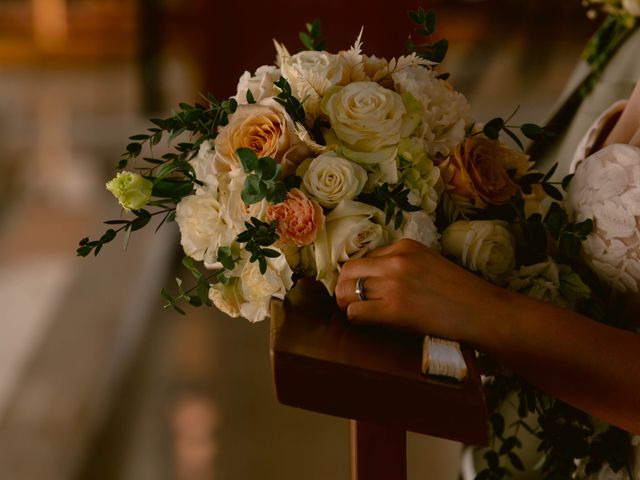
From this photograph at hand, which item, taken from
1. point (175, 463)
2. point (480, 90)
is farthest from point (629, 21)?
point (480, 90)

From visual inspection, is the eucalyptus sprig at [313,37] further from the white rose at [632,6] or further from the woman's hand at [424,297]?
the white rose at [632,6]

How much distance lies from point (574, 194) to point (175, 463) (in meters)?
1.81

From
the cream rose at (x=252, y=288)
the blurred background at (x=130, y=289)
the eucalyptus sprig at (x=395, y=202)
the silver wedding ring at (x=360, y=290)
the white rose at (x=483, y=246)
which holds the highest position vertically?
the eucalyptus sprig at (x=395, y=202)

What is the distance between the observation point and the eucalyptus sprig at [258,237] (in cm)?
99

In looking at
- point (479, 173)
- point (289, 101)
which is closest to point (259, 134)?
point (289, 101)

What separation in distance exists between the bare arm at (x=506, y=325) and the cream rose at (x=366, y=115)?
14 cm

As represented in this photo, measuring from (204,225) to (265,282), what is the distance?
105mm

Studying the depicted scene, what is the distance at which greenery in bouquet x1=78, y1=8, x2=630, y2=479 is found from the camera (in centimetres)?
102

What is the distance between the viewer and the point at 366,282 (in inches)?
38.5

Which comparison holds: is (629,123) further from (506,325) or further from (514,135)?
(506,325)

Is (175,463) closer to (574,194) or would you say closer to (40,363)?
(40,363)

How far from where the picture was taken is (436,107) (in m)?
1.08

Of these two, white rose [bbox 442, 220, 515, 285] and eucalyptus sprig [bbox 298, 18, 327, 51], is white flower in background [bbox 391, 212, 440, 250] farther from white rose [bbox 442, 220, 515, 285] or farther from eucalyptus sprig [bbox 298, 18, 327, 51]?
eucalyptus sprig [bbox 298, 18, 327, 51]

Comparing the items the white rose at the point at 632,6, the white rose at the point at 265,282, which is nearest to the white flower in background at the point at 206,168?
the white rose at the point at 265,282
